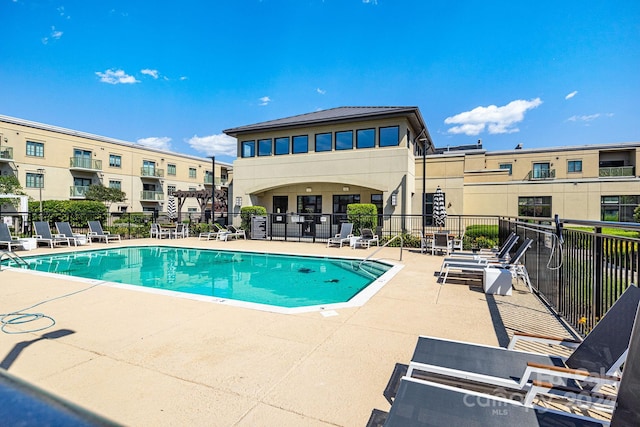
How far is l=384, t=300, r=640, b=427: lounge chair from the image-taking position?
5.69ft

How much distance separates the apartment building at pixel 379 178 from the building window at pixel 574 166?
7980 millimetres

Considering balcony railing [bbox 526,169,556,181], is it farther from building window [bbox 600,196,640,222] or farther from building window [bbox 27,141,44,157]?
building window [bbox 27,141,44,157]

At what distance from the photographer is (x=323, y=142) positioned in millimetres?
19750

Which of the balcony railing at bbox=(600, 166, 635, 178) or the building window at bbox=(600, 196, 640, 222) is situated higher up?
the balcony railing at bbox=(600, 166, 635, 178)

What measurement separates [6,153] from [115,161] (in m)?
9.13

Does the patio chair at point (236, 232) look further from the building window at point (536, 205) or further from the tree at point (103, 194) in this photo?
the tree at point (103, 194)

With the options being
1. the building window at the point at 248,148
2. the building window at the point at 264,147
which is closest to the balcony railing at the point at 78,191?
the building window at the point at 248,148

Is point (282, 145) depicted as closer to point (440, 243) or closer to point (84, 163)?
point (440, 243)

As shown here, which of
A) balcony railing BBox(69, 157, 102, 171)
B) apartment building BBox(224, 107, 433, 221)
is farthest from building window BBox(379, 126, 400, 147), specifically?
balcony railing BBox(69, 157, 102, 171)

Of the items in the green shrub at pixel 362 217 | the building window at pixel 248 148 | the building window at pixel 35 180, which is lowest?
the green shrub at pixel 362 217

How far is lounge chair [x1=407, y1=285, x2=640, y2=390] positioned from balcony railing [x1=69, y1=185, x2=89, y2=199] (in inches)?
1486

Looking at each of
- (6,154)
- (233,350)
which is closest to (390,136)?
(233,350)

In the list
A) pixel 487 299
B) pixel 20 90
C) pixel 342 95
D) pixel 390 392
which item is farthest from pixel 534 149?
pixel 20 90

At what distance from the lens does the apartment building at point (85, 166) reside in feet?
90.0
